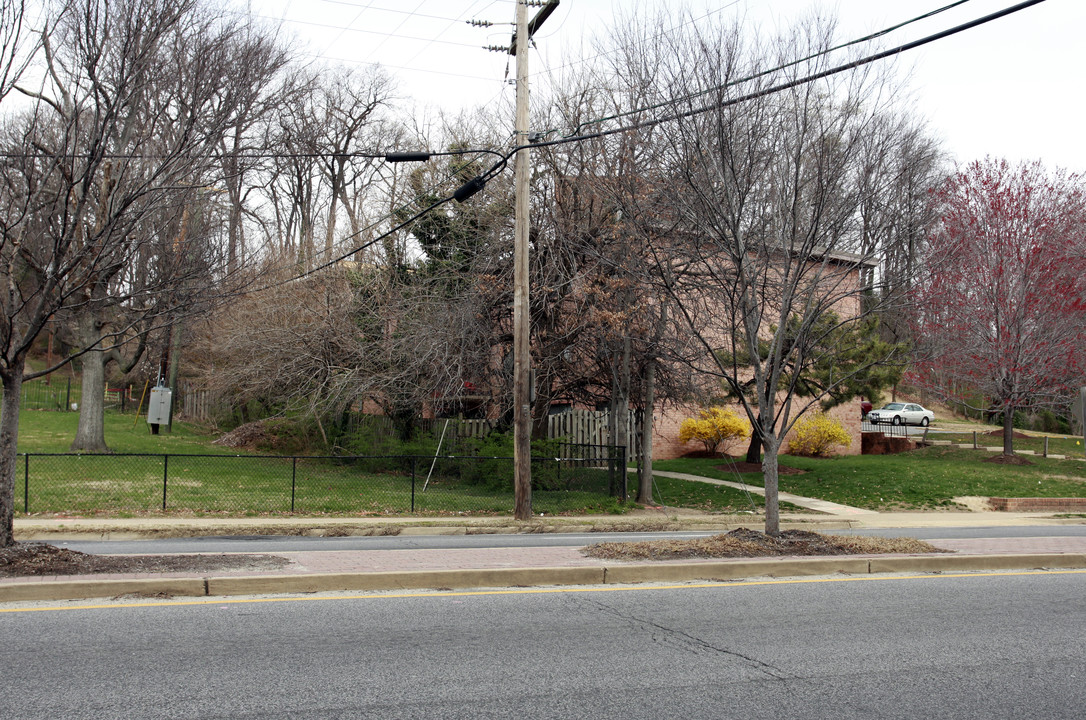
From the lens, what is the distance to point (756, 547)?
→ 10406 millimetres

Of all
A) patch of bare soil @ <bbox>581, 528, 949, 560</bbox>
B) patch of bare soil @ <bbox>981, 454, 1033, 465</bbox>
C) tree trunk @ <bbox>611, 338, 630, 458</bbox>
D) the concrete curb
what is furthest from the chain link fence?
patch of bare soil @ <bbox>981, 454, 1033, 465</bbox>

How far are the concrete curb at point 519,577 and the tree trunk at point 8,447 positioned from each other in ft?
5.27

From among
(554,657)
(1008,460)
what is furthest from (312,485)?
(1008,460)

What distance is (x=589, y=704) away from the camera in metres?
5.06

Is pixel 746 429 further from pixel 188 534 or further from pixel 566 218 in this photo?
pixel 188 534

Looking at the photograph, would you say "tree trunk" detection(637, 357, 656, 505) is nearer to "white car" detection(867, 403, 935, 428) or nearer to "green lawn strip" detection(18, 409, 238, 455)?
"green lawn strip" detection(18, 409, 238, 455)

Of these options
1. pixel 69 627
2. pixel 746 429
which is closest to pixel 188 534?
pixel 69 627

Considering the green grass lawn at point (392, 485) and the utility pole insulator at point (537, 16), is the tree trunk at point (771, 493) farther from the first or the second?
the utility pole insulator at point (537, 16)

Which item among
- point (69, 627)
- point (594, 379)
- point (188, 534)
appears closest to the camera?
point (69, 627)

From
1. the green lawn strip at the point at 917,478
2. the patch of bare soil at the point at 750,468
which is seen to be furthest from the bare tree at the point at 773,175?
the patch of bare soil at the point at 750,468

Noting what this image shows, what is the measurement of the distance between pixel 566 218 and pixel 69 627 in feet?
45.2

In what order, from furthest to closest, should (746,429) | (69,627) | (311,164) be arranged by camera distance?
(311,164)
(746,429)
(69,627)

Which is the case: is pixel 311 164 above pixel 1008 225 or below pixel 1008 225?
above

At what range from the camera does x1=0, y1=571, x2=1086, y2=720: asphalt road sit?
16.5 ft
